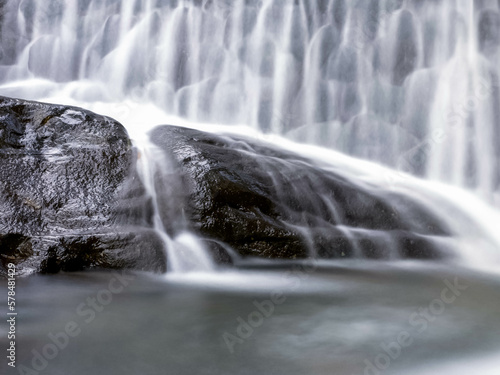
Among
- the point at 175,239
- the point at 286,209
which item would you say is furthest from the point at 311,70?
the point at 175,239

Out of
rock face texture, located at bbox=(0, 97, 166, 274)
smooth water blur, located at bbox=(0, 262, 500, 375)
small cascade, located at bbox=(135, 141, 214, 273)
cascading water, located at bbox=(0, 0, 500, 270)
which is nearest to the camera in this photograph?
smooth water blur, located at bbox=(0, 262, 500, 375)

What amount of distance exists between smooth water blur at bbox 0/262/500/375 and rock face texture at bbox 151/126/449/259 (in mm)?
386

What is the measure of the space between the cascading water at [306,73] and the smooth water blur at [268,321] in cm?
288

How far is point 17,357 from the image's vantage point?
96.2 inches

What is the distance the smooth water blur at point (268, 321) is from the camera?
2523 mm

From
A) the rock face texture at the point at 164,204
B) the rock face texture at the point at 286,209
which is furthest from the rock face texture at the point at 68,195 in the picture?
the rock face texture at the point at 286,209

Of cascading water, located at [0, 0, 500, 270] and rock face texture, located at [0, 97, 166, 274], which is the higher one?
cascading water, located at [0, 0, 500, 270]

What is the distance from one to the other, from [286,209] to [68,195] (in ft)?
6.86

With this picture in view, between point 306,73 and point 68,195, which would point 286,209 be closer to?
point 68,195

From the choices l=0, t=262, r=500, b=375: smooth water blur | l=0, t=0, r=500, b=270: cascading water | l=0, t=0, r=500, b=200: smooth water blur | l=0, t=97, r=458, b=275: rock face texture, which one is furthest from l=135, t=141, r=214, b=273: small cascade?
l=0, t=0, r=500, b=200: smooth water blur

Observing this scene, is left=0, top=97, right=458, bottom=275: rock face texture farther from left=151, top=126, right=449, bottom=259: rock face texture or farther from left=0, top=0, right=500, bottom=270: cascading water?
left=0, top=0, right=500, bottom=270: cascading water

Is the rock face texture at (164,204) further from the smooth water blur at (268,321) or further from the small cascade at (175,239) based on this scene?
the smooth water blur at (268,321)

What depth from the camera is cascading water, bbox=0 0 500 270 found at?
7.76 metres

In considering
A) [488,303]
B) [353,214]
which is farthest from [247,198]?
[488,303]
